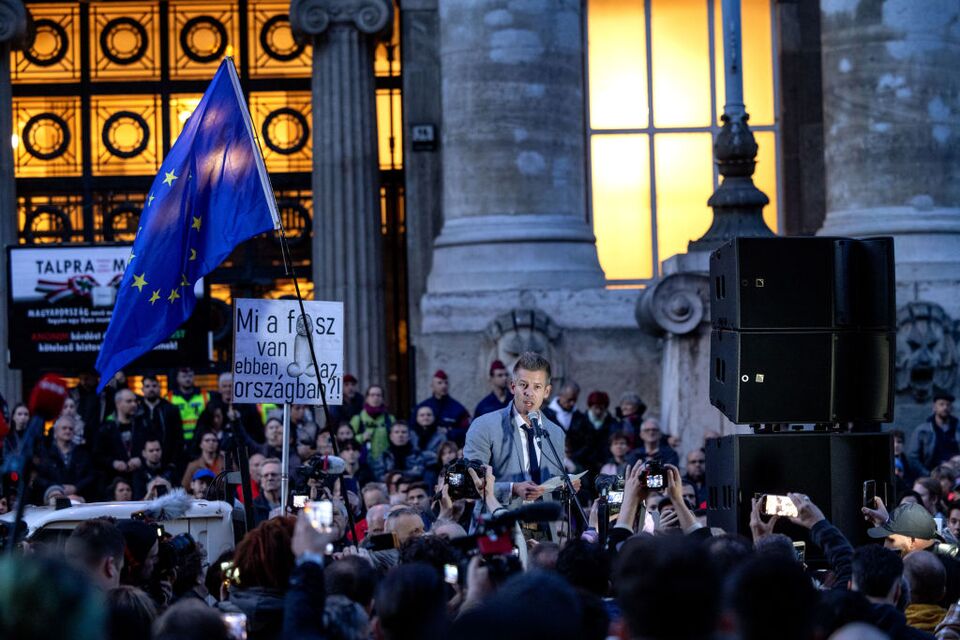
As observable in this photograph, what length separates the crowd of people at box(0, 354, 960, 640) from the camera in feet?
14.2

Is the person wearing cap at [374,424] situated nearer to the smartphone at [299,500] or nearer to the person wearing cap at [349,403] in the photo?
the person wearing cap at [349,403]

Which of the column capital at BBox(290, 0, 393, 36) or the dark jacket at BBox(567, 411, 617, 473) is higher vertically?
the column capital at BBox(290, 0, 393, 36)

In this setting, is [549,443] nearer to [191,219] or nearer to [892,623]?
[191,219]

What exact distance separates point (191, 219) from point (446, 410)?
18.8 feet

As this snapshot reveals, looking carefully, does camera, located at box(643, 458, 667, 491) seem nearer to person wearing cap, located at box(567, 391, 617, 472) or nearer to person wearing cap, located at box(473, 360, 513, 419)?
person wearing cap, located at box(567, 391, 617, 472)

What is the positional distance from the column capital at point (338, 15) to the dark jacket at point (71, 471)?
265 inches

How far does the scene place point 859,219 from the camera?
19344 millimetres

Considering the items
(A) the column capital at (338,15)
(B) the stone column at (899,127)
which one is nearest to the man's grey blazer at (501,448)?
(B) the stone column at (899,127)

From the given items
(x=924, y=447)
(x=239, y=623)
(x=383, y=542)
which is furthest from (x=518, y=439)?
(x=924, y=447)

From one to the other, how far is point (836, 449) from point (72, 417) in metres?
8.05

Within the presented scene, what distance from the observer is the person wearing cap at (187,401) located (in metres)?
17.7

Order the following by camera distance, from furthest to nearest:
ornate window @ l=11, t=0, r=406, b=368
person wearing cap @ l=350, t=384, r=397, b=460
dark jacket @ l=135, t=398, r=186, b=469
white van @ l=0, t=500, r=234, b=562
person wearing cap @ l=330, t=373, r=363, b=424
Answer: ornate window @ l=11, t=0, r=406, b=368 → person wearing cap @ l=330, t=373, r=363, b=424 → person wearing cap @ l=350, t=384, r=397, b=460 → dark jacket @ l=135, t=398, r=186, b=469 → white van @ l=0, t=500, r=234, b=562

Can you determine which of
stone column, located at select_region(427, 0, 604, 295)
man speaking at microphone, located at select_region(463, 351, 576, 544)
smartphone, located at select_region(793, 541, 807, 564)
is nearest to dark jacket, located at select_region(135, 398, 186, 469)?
stone column, located at select_region(427, 0, 604, 295)

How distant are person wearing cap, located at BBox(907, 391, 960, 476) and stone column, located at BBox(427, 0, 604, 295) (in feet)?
12.6
